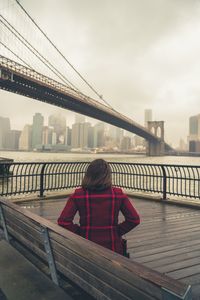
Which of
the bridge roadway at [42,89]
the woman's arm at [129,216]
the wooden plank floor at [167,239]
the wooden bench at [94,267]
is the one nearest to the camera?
the wooden bench at [94,267]

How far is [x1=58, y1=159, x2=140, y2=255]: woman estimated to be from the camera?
2.45m

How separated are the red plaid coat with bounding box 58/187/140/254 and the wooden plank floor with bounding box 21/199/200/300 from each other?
0.82 m

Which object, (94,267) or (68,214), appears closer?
(94,267)

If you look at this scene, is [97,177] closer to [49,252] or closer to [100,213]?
[100,213]

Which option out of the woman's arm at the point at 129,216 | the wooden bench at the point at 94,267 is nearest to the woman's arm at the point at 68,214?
the wooden bench at the point at 94,267

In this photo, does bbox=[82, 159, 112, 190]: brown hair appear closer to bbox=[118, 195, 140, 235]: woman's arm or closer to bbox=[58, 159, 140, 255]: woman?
bbox=[58, 159, 140, 255]: woman

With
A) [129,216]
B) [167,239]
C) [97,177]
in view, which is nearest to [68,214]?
[97,177]

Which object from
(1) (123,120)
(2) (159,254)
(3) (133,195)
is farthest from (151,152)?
(2) (159,254)

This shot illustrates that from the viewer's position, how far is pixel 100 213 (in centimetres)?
248

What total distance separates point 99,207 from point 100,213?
6 centimetres

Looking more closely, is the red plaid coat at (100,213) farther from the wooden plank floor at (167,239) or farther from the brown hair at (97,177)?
the wooden plank floor at (167,239)

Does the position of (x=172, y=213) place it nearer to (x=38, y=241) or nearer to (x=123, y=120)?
(x=38, y=241)

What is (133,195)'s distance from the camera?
935cm

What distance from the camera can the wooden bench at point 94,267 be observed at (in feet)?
4.35
